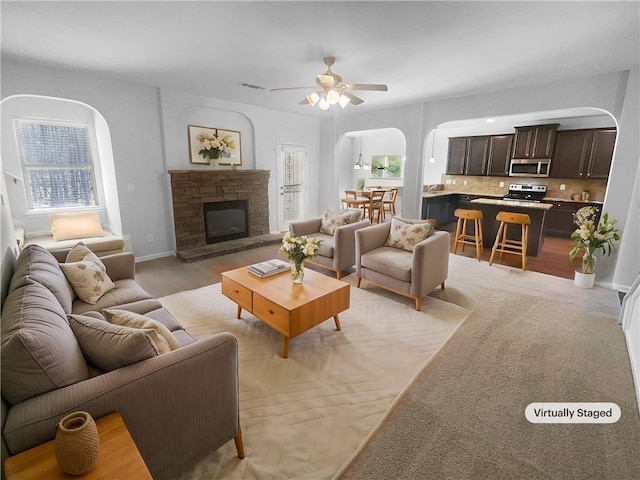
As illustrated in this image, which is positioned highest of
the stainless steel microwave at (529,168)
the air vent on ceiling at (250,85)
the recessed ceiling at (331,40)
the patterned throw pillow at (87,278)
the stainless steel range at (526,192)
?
the air vent on ceiling at (250,85)

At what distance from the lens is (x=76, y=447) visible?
0.90 metres

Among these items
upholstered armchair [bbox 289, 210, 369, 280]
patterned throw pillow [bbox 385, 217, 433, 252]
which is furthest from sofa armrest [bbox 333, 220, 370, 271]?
patterned throw pillow [bbox 385, 217, 433, 252]

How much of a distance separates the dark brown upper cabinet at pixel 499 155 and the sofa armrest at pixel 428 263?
15.6 ft

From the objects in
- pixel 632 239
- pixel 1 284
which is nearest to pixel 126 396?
pixel 1 284

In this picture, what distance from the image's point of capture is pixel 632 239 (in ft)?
11.7

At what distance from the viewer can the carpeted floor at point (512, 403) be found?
156 centimetres

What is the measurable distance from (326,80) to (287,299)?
7.12 feet

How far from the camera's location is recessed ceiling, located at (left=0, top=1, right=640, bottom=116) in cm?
227

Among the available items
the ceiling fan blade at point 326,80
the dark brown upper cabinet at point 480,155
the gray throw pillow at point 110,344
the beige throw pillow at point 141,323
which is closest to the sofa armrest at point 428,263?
the ceiling fan blade at point 326,80

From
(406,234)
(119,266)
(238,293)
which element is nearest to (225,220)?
(119,266)

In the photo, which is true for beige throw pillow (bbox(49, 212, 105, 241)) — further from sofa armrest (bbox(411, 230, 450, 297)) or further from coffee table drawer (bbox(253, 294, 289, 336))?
sofa armrest (bbox(411, 230, 450, 297))

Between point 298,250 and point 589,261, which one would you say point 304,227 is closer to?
point 298,250

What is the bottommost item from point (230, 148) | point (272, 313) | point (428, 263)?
point (272, 313)

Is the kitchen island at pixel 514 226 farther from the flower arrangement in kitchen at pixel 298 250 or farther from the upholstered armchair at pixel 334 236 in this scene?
the flower arrangement in kitchen at pixel 298 250
